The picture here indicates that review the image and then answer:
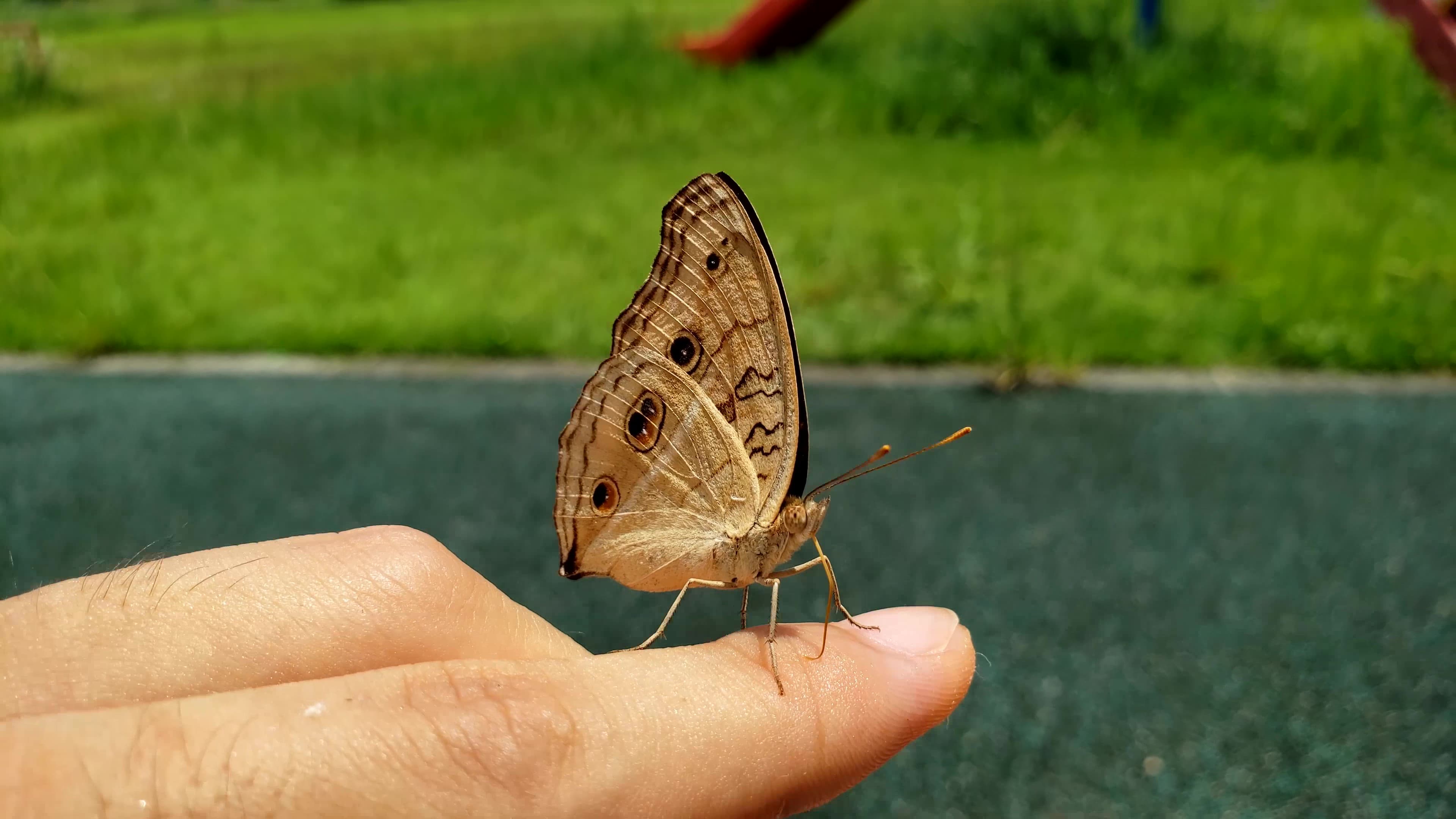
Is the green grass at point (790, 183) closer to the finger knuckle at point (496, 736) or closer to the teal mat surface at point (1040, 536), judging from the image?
the teal mat surface at point (1040, 536)

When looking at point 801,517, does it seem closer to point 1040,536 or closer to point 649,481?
point 649,481

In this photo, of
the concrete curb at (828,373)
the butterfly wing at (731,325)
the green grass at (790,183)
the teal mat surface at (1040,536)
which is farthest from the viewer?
the green grass at (790,183)

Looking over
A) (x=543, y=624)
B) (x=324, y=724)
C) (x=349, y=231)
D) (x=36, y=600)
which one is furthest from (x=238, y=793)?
(x=349, y=231)

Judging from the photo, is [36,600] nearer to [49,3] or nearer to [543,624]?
[543,624]

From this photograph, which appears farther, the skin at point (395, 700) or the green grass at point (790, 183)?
the green grass at point (790, 183)

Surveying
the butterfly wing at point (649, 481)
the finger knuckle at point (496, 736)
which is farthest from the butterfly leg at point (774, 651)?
the finger knuckle at point (496, 736)

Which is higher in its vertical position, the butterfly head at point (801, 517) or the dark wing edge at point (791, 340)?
the dark wing edge at point (791, 340)

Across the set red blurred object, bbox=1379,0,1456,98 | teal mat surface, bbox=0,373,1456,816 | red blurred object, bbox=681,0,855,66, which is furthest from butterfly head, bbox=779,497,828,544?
red blurred object, bbox=681,0,855,66

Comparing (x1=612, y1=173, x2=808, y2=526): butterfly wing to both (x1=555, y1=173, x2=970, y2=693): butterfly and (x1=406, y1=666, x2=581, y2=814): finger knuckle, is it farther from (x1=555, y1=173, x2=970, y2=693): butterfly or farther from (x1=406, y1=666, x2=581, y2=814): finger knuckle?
(x1=406, y1=666, x2=581, y2=814): finger knuckle
